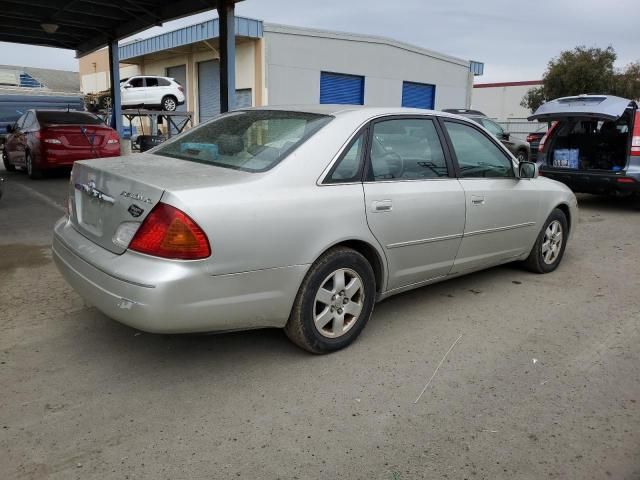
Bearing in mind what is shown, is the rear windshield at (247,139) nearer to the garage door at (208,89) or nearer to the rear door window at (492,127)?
the rear door window at (492,127)

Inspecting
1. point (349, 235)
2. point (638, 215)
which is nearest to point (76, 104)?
point (638, 215)

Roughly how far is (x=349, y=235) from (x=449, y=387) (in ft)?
3.54

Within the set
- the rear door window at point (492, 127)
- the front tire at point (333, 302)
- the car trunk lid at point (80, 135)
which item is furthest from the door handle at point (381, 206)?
the rear door window at point (492, 127)

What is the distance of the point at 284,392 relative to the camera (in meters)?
3.13

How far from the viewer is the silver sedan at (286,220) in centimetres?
289

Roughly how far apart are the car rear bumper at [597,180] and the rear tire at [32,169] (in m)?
9.95

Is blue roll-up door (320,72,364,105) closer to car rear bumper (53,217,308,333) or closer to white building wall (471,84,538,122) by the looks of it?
white building wall (471,84,538,122)

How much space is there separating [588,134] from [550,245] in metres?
5.87

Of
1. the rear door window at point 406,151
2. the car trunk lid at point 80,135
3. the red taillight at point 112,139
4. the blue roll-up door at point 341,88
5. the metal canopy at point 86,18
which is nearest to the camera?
the rear door window at point 406,151

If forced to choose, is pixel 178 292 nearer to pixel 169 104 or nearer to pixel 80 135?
pixel 80 135

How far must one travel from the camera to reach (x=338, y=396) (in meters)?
3.10

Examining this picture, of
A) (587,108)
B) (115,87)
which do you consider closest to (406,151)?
(587,108)

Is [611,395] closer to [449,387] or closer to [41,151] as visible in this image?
[449,387]

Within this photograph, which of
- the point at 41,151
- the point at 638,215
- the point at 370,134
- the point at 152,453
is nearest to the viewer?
the point at 152,453
